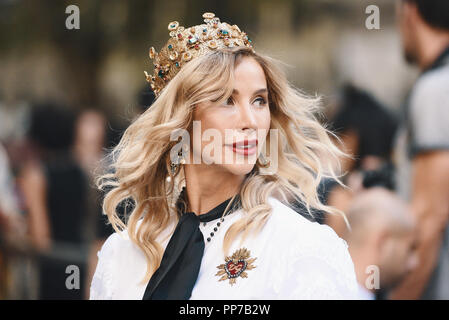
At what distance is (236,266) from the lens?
6.42 ft

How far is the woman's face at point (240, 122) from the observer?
2018 mm

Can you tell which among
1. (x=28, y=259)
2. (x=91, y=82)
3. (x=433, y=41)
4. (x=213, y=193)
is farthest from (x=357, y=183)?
(x=91, y=82)

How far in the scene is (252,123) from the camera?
2.01m

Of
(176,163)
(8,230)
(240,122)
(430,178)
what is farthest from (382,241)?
(8,230)

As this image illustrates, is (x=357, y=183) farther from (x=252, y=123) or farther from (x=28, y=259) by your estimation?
(x=28, y=259)

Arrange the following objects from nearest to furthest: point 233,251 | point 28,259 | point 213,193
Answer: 1. point 233,251
2. point 213,193
3. point 28,259

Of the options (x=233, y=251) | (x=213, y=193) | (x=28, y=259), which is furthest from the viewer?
(x=28, y=259)

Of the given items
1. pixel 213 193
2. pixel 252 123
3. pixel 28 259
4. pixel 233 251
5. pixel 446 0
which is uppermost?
pixel 446 0

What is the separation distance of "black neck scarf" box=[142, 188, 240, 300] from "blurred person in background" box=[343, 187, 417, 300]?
4.74 ft

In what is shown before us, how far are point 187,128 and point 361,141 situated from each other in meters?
2.19

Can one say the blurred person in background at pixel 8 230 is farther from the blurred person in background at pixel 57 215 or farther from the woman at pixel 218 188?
the woman at pixel 218 188

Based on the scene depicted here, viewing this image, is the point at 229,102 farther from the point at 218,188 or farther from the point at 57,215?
the point at 57,215

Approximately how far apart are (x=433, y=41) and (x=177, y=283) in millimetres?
2382

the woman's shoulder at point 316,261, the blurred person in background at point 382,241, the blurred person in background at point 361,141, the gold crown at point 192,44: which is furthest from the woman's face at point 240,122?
the blurred person in background at point 361,141
